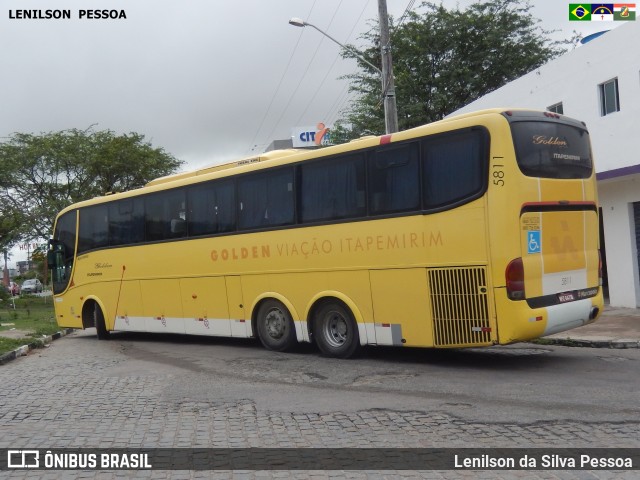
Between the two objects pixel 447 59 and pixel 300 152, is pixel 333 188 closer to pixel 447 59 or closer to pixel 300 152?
pixel 300 152

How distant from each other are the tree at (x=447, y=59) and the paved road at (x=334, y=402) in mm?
20767

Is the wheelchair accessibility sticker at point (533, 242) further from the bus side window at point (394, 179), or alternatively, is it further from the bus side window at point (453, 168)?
the bus side window at point (394, 179)

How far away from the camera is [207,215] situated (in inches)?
529

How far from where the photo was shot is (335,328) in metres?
11.3

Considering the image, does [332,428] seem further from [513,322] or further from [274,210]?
[274,210]

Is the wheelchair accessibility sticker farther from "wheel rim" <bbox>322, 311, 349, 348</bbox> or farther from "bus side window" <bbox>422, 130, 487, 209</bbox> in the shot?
"wheel rim" <bbox>322, 311, 349, 348</bbox>

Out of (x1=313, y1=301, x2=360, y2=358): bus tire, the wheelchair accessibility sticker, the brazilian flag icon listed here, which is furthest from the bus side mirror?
the brazilian flag icon

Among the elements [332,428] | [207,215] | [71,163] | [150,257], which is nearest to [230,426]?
[332,428]

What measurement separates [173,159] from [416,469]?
1462 inches

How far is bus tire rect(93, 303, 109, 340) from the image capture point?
1683 centimetres

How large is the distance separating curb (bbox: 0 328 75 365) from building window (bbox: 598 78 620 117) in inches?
557

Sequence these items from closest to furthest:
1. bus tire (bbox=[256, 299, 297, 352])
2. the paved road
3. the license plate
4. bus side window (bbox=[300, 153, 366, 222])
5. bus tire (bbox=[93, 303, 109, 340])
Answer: the paved road < the license plate < bus side window (bbox=[300, 153, 366, 222]) < bus tire (bbox=[256, 299, 297, 352]) < bus tire (bbox=[93, 303, 109, 340])

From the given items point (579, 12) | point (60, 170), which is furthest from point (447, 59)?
point (60, 170)

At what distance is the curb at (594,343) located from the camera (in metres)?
11.4
